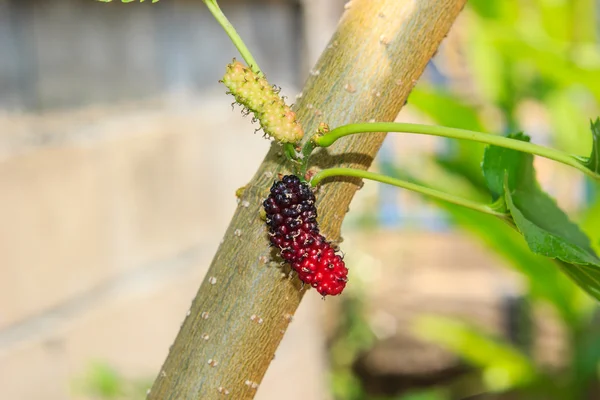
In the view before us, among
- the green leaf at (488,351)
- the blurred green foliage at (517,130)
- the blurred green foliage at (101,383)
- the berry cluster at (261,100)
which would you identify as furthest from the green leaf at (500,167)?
the green leaf at (488,351)

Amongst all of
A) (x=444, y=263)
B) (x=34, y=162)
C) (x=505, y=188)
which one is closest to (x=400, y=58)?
(x=505, y=188)

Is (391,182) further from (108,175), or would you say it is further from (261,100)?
(108,175)

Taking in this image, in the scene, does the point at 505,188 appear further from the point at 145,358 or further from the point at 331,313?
the point at 331,313

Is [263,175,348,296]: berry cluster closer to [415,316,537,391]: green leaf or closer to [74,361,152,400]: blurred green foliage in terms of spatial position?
[74,361,152,400]: blurred green foliage

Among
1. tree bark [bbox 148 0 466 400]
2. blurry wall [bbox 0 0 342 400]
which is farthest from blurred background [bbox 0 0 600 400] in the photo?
tree bark [bbox 148 0 466 400]

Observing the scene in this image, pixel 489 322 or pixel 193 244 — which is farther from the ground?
pixel 489 322

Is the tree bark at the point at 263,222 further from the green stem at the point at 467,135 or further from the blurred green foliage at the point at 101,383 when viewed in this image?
the blurred green foliage at the point at 101,383
